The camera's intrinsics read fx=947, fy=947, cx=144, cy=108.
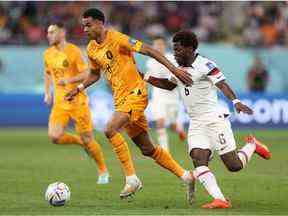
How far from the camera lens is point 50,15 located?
2989 centimetres

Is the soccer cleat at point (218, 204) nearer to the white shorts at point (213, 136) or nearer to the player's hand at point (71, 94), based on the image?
the white shorts at point (213, 136)

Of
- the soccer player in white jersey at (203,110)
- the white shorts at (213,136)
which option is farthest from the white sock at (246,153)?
the white shorts at (213,136)

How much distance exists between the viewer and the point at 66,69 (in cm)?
1614

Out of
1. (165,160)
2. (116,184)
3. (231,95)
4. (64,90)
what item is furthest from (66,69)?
(231,95)

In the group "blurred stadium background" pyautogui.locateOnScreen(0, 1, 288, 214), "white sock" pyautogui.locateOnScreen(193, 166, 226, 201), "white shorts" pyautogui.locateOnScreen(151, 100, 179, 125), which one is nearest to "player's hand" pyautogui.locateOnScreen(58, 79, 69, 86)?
"white sock" pyautogui.locateOnScreen(193, 166, 226, 201)

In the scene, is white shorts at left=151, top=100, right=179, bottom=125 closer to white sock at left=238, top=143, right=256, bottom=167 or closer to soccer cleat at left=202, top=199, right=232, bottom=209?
white sock at left=238, top=143, right=256, bottom=167

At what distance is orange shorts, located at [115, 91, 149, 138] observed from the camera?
12.7 metres

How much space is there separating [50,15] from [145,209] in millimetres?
18961

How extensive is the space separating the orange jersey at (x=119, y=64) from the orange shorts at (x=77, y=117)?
2.94 m

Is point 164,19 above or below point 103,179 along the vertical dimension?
above

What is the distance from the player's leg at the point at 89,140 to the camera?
15206mm

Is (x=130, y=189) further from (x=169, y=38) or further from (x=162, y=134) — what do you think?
(x=169, y=38)

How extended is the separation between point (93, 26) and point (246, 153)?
2681mm

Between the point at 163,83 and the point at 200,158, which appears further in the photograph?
the point at 163,83
